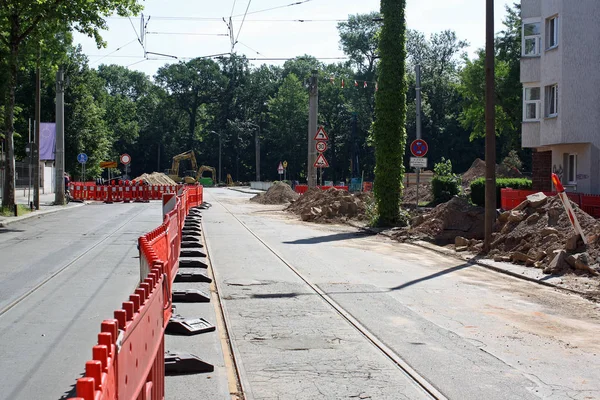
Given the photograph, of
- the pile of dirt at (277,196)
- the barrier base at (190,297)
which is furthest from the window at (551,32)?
the barrier base at (190,297)

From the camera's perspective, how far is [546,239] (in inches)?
668

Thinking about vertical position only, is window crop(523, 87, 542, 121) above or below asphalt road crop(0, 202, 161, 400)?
above

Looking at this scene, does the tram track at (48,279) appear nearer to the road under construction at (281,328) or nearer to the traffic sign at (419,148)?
the road under construction at (281,328)

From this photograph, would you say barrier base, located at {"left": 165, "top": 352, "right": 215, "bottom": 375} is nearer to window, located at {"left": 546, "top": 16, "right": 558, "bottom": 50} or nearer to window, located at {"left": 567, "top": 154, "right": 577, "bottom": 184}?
window, located at {"left": 546, "top": 16, "right": 558, "bottom": 50}

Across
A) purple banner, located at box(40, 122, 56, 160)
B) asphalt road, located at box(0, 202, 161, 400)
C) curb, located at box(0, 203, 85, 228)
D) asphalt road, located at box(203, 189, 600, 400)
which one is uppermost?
purple banner, located at box(40, 122, 56, 160)

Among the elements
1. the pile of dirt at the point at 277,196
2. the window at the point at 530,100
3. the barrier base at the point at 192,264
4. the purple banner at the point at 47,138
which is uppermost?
the window at the point at 530,100

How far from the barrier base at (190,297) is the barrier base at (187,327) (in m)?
1.74

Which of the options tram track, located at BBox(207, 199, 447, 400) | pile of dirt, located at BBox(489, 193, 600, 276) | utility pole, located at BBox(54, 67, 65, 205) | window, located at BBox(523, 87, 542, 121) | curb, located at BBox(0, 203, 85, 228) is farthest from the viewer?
utility pole, located at BBox(54, 67, 65, 205)

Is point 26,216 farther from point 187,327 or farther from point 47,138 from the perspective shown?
point 187,327

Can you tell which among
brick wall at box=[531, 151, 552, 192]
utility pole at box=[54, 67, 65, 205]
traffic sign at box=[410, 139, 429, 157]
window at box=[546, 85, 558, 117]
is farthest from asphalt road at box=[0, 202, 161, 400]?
brick wall at box=[531, 151, 552, 192]

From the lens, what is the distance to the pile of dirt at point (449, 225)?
22531 millimetres

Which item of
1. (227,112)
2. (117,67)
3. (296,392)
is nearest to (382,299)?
(296,392)

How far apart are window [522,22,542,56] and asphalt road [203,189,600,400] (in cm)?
1971

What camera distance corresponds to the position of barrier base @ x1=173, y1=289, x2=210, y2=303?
423 inches
